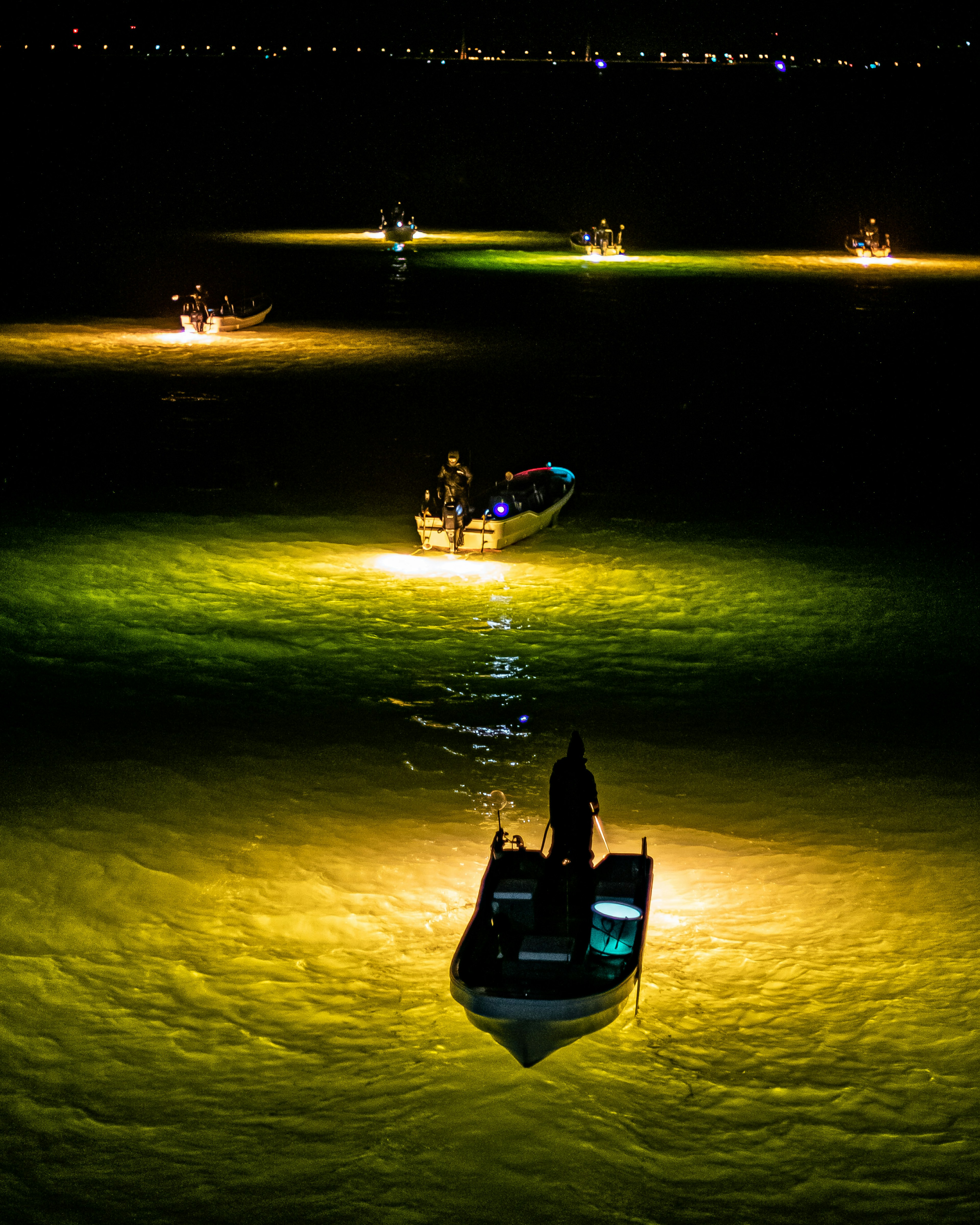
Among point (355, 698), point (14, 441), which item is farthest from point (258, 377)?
point (355, 698)

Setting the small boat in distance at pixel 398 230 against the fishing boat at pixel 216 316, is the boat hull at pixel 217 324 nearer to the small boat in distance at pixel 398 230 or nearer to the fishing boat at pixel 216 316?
the fishing boat at pixel 216 316

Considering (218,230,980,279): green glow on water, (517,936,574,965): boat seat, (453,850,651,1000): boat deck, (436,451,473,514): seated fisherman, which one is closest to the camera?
(453,850,651,1000): boat deck

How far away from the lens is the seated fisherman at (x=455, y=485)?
18.1m

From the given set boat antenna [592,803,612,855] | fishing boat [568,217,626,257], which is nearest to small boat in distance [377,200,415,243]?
fishing boat [568,217,626,257]

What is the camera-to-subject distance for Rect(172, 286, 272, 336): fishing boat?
32.7 m

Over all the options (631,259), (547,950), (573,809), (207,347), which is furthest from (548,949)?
(631,259)

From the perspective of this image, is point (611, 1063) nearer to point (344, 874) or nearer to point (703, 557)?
point (344, 874)

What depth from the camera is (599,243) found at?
48594mm

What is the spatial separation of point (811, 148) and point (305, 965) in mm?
67137

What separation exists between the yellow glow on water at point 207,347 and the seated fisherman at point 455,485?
11.7 metres

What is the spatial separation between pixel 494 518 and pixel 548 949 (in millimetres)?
10670

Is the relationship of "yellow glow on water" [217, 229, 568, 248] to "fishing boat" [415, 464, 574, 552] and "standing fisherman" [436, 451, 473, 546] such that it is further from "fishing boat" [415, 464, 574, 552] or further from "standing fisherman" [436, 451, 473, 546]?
"standing fisherman" [436, 451, 473, 546]

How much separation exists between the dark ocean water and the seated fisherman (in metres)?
0.84

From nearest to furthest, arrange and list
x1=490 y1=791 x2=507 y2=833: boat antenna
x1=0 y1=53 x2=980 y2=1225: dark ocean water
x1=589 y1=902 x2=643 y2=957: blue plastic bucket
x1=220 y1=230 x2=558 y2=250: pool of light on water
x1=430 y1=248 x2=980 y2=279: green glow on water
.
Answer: x1=0 y1=53 x2=980 y2=1225: dark ocean water, x1=589 y1=902 x2=643 y2=957: blue plastic bucket, x1=490 y1=791 x2=507 y2=833: boat antenna, x1=430 y1=248 x2=980 y2=279: green glow on water, x1=220 y1=230 x2=558 y2=250: pool of light on water
